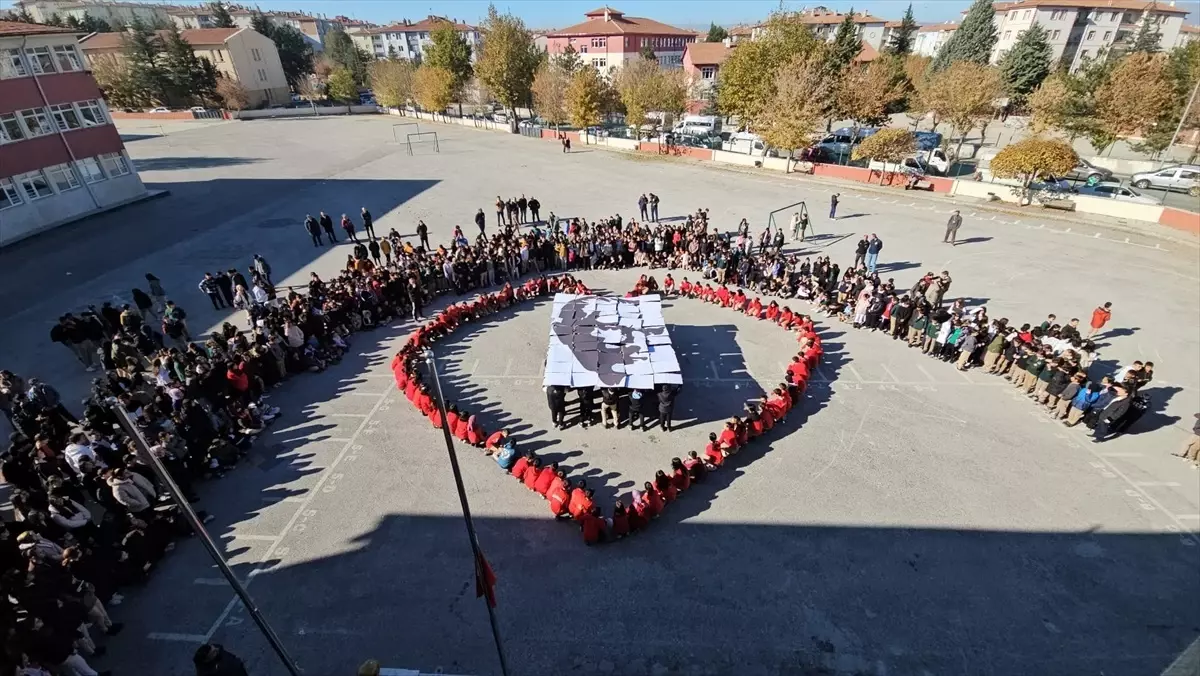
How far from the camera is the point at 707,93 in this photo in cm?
6988

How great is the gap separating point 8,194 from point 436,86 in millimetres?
45040

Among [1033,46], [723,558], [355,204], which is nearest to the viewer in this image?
[723,558]

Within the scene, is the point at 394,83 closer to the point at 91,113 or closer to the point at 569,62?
the point at 569,62

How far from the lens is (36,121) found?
27438 millimetres

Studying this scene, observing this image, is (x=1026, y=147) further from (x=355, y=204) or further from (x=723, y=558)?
(x=355, y=204)

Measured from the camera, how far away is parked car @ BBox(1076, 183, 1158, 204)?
1079 inches

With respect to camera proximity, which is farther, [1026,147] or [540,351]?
[1026,147]

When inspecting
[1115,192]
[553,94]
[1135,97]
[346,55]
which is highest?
[346,55]

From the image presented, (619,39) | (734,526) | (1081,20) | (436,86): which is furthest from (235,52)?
(1081,20)

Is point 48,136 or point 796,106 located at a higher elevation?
point 48,136

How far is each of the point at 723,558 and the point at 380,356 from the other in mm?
11687

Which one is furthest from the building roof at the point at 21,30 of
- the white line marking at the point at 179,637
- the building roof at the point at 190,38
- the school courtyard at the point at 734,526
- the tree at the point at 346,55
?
the tree at the point at 346,55

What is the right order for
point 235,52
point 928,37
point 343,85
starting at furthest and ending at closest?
point 928,37 → point 343,85 → point 235,52

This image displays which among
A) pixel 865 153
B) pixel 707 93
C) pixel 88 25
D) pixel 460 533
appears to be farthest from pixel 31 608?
pixel 88 25
